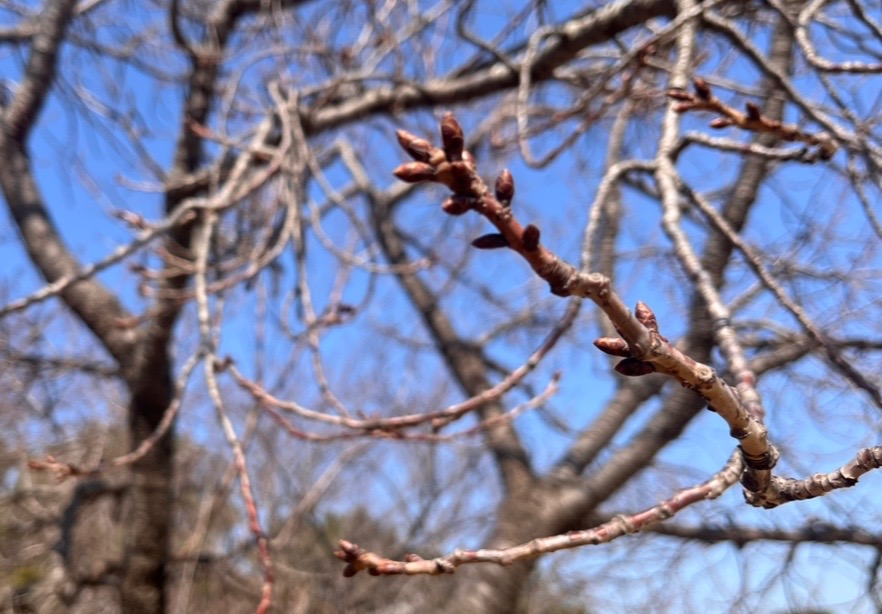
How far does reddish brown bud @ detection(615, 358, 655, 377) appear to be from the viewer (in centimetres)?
63

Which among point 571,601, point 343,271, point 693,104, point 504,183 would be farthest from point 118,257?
point 571,601

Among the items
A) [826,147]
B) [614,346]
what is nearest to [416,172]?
[614,346]

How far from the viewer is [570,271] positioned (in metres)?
0.66

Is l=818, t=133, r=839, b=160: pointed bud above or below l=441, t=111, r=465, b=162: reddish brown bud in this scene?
above

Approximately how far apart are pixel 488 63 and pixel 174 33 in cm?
161

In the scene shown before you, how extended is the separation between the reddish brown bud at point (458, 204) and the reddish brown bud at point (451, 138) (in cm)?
3

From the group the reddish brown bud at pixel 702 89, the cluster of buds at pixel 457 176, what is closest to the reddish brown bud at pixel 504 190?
the cluster of buds at pixel 457 176

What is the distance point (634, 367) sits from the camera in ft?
2.10

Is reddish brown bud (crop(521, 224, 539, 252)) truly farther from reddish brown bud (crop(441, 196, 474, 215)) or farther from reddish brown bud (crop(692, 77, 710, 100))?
reddish brown bud (crop(692, 77, 710, 100))

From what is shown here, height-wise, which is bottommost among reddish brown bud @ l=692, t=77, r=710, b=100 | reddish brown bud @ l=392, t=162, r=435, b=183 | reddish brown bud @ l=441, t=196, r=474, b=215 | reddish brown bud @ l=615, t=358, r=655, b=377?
reddish brown bud @ l=615, t=358, r=655, b=377

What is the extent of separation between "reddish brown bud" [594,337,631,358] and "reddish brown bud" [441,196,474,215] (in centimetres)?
15

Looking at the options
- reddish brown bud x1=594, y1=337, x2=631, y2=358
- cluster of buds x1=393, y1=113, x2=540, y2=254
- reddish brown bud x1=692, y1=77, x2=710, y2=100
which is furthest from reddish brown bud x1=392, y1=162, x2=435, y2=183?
reddish brown bud x1=692, y1=77, x2=710, y2=100

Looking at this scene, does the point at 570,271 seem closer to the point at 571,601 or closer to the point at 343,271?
the point at 343,271

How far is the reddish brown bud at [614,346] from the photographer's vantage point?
0.62 meters
